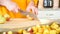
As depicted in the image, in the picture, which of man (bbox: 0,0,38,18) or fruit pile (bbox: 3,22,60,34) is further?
man (bbox: 0,0,38,18)

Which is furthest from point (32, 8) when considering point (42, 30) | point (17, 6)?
point (42, 30)

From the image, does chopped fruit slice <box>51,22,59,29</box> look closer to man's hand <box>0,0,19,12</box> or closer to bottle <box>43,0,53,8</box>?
bottle <box>43,0,53,8</box>

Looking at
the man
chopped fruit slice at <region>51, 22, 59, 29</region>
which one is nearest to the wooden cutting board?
the man

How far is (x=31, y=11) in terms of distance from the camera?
1531 millimetres

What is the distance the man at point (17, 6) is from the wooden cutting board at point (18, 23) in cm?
5

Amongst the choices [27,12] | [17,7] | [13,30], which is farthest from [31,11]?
[13,30]

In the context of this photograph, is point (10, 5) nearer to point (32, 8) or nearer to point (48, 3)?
point (32, 8)

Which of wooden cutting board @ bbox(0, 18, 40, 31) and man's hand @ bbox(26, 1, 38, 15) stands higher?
man's hand @ bbox(26, 1, 38, 15)

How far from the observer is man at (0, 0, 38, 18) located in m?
1.48

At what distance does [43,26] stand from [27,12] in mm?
208

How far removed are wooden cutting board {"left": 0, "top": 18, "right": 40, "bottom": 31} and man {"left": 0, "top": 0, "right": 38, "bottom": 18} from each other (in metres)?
0.05

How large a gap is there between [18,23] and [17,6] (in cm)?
17

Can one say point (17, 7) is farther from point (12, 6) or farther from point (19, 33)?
point (19, 33)

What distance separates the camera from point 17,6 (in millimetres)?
1502
